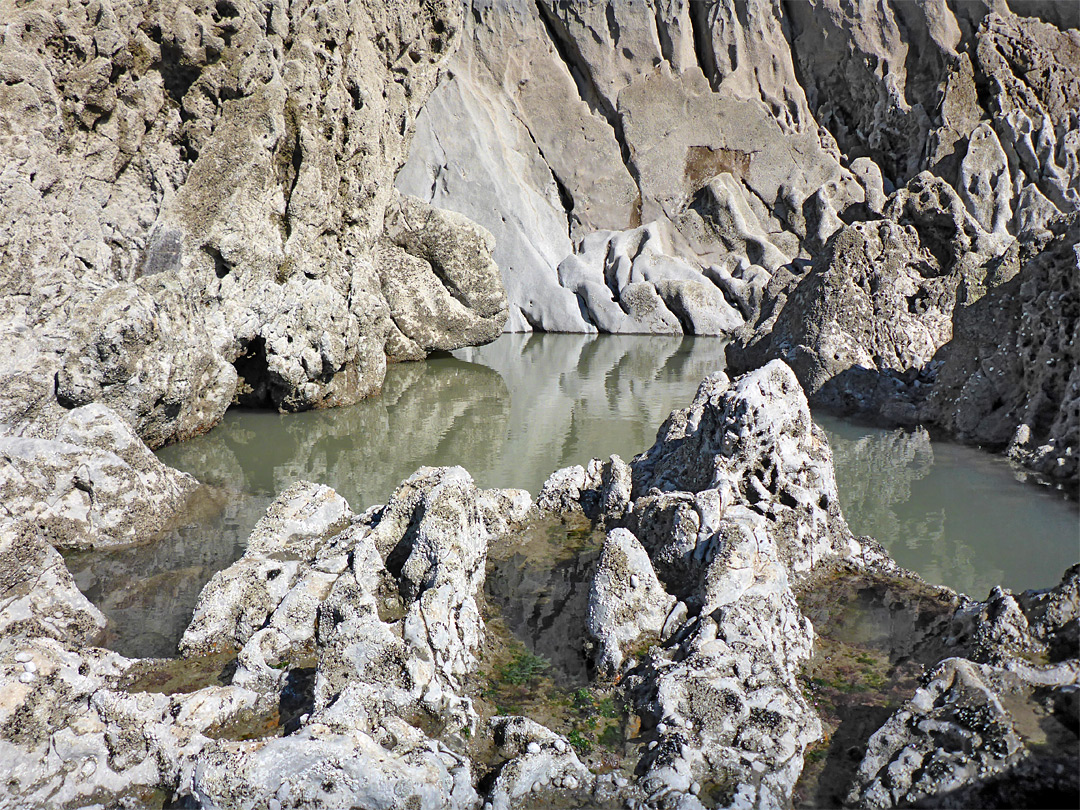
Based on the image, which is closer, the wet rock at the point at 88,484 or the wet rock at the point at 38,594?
the wet rock at the point at 38,594

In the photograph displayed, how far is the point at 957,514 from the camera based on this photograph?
585cm

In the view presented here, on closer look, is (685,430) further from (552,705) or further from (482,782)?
(482,782)

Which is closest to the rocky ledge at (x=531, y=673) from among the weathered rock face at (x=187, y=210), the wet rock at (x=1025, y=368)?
the wet rock at (x=1025, y=368)

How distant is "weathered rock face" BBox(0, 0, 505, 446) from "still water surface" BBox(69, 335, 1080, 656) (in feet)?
2.97

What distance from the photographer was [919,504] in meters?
6.12

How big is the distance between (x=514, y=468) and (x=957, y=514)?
3.91 m

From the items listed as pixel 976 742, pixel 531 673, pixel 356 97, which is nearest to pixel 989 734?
pixel 976 742

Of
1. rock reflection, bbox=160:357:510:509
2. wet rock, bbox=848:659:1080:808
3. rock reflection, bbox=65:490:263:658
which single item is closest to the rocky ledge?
wet rock, bbox=848:659:1080:808

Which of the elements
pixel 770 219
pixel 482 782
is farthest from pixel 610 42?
pixel 482 782

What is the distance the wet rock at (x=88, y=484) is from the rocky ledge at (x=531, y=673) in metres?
1.36

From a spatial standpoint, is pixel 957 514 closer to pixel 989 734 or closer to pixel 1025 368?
pixel 1025 368

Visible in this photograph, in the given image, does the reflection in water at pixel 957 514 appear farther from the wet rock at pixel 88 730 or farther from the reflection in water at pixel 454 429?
the wet rock at pixel 88 730

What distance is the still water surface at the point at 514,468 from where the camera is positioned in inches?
188

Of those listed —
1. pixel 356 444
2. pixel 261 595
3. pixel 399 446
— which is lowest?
pixel 356 444
